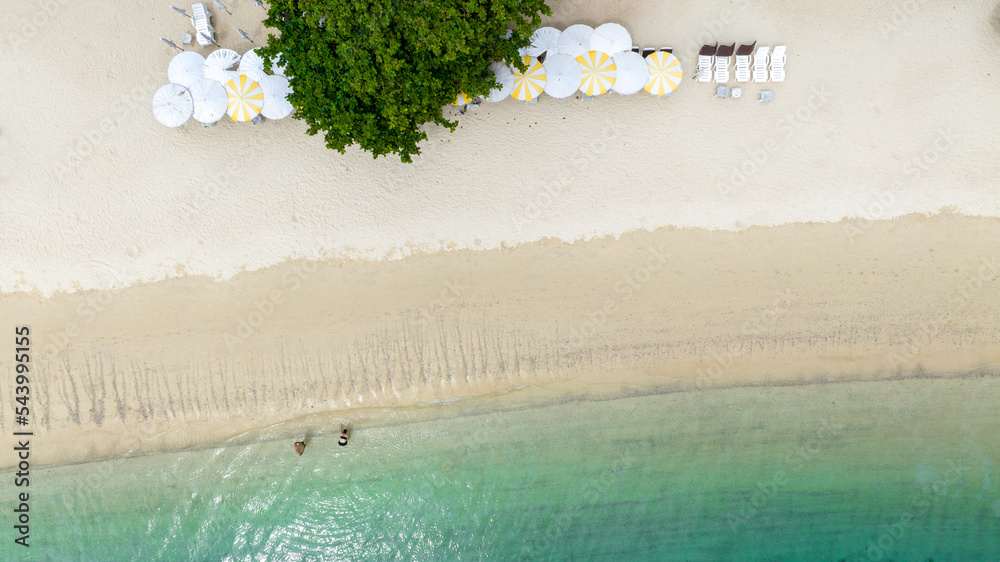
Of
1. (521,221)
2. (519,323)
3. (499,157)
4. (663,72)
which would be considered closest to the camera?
(663,72)

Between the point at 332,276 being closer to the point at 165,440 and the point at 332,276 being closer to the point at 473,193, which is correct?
the point at 473,193

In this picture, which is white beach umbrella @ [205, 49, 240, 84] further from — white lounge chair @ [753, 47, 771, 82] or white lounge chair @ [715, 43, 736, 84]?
white lounge chair @ [753, 47, 771, 82]

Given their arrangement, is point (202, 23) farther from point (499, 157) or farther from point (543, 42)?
point (543, 42)

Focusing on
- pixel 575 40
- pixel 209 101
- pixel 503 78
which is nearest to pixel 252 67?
pixel 209 101

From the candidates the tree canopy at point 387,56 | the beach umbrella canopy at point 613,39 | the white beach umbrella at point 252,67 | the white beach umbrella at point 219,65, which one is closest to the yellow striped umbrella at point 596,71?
the beach umbrella canopy at point 613,39

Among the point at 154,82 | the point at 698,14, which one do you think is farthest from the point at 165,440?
the point at 698,14

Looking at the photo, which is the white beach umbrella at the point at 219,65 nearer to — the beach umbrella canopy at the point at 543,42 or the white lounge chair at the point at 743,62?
the beach umbrella canopy at the point at 543,42
